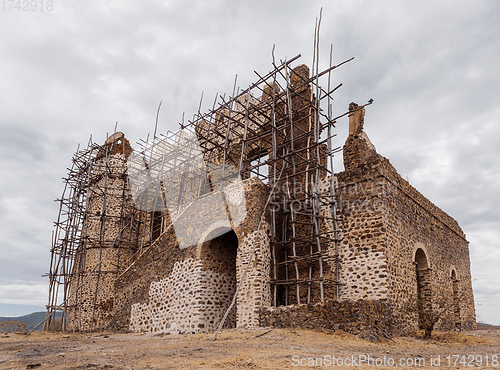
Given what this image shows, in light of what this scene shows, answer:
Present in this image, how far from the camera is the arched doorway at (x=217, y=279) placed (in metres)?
11.7

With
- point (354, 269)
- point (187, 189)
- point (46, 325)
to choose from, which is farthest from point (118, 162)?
point (354, 269)

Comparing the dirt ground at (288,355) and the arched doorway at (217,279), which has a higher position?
the arched doorway at (217,279)

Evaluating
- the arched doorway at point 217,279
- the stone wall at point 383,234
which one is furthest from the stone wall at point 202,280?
the stone wall at point 383,234

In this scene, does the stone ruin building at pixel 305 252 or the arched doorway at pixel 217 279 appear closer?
the stone ruin building at pixel 305 252

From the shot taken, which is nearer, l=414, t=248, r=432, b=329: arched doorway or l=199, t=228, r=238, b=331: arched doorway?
l=199, t=228, r=238, b=331: arched doorway

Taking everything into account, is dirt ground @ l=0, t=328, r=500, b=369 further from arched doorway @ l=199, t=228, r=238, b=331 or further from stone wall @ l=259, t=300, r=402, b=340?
arched doorway @ l=199, t=228, r=238, b=331

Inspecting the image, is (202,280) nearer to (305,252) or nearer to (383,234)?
(305,252)

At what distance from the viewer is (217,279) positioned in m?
12.3

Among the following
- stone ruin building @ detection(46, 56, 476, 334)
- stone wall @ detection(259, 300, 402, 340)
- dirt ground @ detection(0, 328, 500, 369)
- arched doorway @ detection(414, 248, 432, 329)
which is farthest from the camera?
arched doorway @ detection(414, 248, 432, 329)

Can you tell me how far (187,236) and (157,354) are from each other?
6.54 meters

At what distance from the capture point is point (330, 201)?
11.3 meters

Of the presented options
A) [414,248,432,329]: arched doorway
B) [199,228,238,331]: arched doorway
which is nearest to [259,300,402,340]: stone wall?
[199,228,238,331]: arched doorway

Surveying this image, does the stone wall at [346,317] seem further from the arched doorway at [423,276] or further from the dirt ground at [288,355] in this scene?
the arched doorway at [423,276]

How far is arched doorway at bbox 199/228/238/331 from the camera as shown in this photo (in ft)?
38.4
